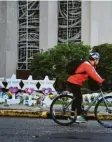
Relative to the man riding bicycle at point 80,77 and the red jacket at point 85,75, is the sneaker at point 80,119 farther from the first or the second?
the red jacket at point 85,75

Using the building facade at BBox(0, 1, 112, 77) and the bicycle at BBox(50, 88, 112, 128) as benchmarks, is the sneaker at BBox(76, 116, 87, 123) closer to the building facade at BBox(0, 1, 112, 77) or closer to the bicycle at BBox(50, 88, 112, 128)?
the bicycle at BBox(50, 88, 112, 128)

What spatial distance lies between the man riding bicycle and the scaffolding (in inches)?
1346

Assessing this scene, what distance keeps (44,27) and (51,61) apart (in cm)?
1066

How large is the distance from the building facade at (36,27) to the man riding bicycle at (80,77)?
31.8 m

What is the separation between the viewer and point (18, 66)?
4438 centimetres

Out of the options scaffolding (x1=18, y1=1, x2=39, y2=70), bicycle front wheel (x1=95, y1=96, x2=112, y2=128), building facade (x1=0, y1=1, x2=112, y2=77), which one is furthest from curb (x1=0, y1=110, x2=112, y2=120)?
scaffolding (x1=18, y1=1, x2=39, y2=70)

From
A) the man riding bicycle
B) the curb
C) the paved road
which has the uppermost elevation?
the man riding bicycle

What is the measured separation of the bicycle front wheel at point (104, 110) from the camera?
9.73m

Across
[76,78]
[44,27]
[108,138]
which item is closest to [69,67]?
[76,78]

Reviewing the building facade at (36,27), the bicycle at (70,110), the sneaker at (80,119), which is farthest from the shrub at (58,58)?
the sneaker at (80,119)

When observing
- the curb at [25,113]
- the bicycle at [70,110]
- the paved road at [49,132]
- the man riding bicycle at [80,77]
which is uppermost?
the man riding bicycle at [80,77]

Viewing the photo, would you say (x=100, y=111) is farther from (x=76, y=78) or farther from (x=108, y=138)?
(x=108, y=138)

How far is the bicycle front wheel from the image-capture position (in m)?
9.73

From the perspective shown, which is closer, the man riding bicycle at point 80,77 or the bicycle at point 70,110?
the man riding bicycle at point 80,77
